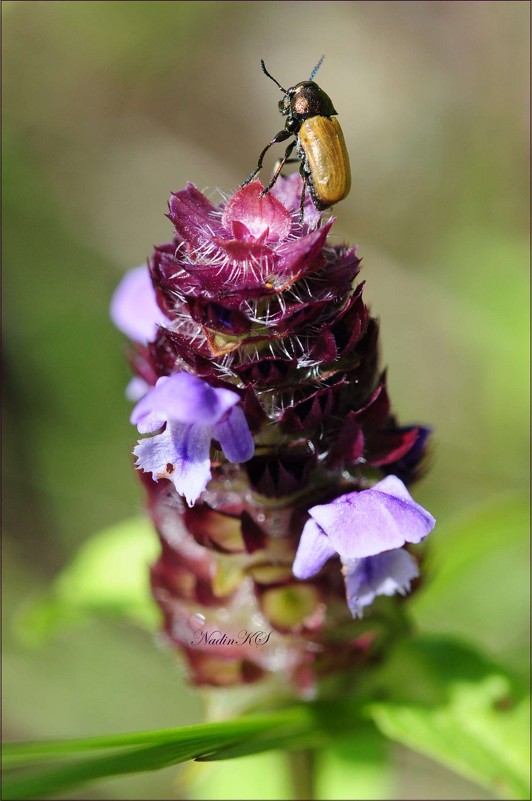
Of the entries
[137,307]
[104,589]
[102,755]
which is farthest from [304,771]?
[137,307]

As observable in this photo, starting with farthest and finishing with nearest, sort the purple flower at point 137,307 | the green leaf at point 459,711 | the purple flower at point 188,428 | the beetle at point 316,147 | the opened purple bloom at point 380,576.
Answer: the purple flower at point 137,307, the green leaf at point 459,711, the opened purple bloom at point 380,576, the beetle at point 316,147, the purple flower at point 188,428

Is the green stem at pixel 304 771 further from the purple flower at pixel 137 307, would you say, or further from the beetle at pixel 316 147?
the beetle at pixel 316 147

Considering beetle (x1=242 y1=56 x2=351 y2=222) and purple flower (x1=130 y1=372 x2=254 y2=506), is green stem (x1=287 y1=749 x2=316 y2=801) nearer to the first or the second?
purple flower (x1=130 y1=372 x2=254 y2=506)

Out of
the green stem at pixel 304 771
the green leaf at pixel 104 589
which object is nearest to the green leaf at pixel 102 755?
the green stem at pixel 304 771

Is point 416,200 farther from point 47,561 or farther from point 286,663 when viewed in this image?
point 286,663

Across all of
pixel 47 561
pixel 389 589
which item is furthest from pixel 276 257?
pixel 47 561

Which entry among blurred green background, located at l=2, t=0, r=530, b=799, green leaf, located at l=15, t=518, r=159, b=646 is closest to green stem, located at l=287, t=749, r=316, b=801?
green leaf, located at l=15, t=518, r=159, b=646

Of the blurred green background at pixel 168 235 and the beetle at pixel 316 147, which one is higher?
the blurred green background at pixel 168 235
